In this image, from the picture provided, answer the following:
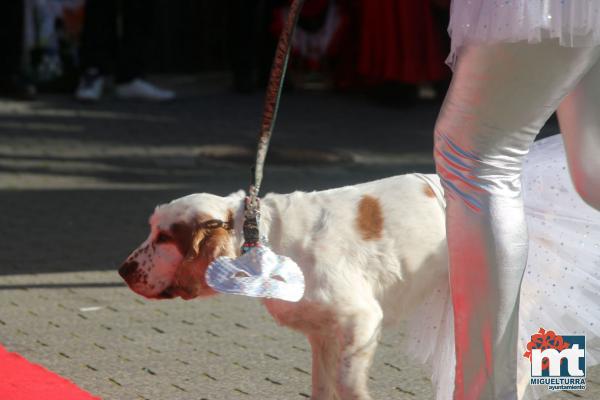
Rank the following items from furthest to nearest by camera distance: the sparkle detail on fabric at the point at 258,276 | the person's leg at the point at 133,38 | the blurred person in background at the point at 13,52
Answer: the person's leg at the point at 133,38
the blurred person in background at the point at 13,52
the sparkle detail on fabric at the point at 258,276

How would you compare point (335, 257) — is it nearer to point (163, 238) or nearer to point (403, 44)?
point (163, 238)

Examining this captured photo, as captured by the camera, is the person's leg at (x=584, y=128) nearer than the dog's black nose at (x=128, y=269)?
Yes

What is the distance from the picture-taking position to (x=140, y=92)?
11172mm

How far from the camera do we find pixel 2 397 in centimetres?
345

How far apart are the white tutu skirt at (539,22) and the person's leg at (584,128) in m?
0.13

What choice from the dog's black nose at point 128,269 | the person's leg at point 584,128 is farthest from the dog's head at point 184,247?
the person's leg at point 584,128

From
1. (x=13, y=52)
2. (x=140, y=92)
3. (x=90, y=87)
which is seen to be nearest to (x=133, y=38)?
(x=140, y=92)

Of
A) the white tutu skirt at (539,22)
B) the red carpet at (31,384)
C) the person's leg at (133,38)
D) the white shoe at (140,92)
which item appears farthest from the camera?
the white shoe at (140,92)

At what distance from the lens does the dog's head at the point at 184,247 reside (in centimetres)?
334

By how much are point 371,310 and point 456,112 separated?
91cm

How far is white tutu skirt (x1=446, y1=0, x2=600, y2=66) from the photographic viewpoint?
2.46 metres

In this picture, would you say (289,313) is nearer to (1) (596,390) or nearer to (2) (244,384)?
(2) (244,384)

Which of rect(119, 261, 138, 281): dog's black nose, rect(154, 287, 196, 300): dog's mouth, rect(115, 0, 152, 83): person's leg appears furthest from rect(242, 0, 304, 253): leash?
rect(115, 0, 152, 83): person's leg

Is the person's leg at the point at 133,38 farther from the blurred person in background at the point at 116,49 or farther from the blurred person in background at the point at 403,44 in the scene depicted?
the blurred person in background at the point at 403,44
